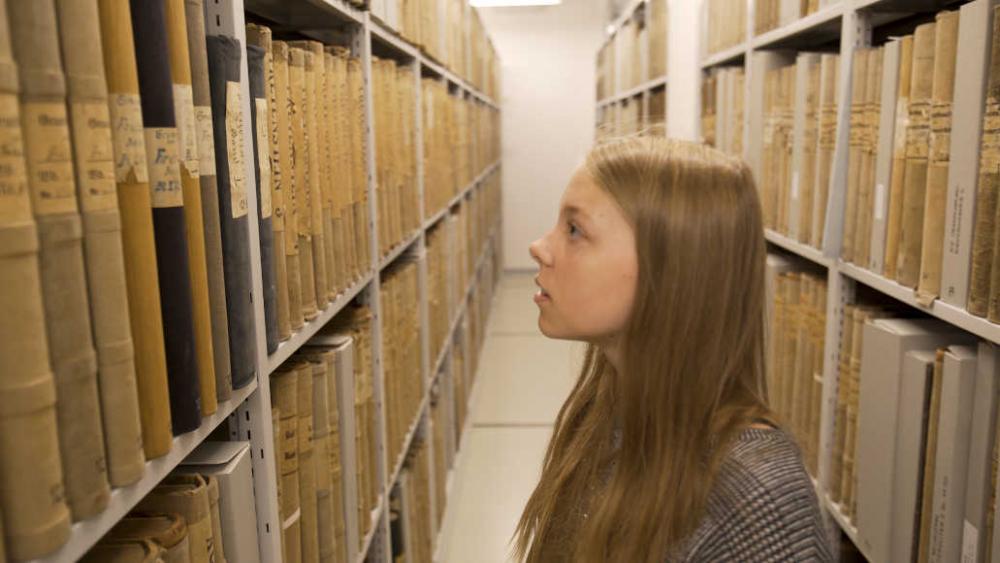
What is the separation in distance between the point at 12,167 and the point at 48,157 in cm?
3

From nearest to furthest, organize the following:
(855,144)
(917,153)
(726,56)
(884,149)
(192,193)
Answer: (192,193), (917,153), (884,149), (855,144), (726,56)

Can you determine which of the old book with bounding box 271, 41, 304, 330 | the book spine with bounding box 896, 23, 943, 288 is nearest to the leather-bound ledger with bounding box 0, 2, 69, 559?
the old book with bounding box 271, 41, 304, 330

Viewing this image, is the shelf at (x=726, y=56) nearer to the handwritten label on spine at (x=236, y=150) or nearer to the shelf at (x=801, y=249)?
the shelf at (x=801, y=249)

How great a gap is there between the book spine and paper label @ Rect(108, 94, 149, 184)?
1.15 meters

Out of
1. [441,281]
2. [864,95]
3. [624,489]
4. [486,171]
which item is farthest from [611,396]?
[486,171]

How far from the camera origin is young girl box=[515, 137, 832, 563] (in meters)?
0.89

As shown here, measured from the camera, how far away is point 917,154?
1.28 metres

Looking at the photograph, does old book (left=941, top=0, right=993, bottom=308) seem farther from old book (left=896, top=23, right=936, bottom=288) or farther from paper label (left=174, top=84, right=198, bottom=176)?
paper label (left=174, top=84, right=198, bottom=176)

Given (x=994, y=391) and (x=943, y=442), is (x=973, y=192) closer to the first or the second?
(x=994, y=391)

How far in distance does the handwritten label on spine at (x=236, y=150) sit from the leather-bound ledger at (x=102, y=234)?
220 millimetres

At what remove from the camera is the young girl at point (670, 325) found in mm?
894

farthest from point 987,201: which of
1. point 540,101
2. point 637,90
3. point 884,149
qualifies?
point 540,101

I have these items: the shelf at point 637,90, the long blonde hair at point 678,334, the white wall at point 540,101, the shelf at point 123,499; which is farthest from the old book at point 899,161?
the white wall at point 540,101

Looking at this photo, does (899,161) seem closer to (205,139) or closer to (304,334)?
(304,334)
